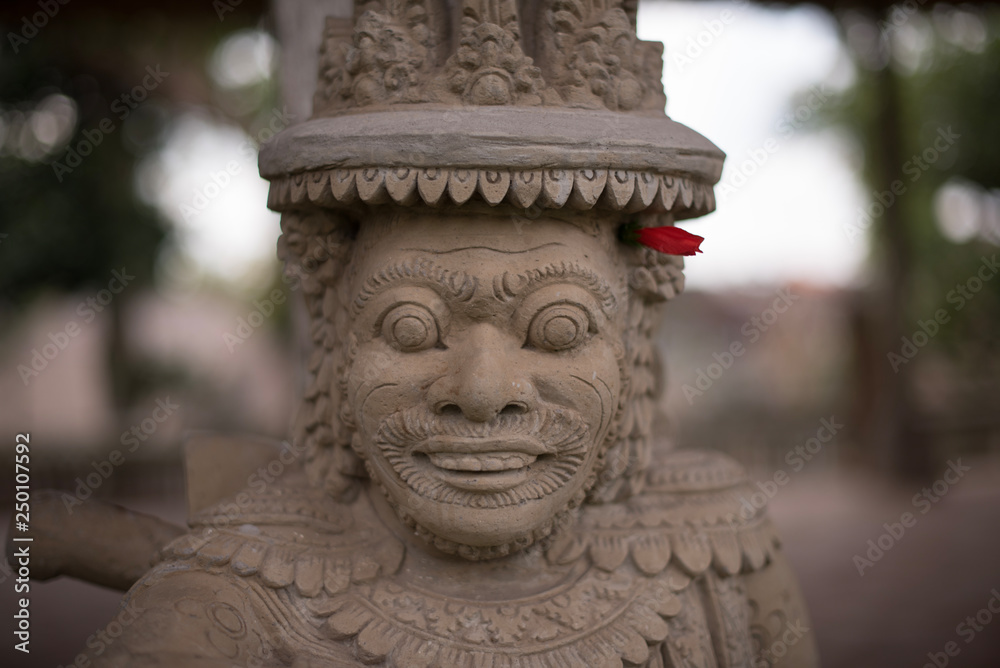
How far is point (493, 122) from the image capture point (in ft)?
5.79

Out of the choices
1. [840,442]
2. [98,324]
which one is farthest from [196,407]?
[840,442]

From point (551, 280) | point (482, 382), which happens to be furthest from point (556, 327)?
point (482, 382)

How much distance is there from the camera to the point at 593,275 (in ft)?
6.29

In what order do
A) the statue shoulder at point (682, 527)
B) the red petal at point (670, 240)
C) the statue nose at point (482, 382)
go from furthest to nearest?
the statue shoulder at point (682, 527)
the red petal at point (670, 240)
the statue nose at point (482, 382)

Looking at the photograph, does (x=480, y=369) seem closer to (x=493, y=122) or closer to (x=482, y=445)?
(x=482, y=445)

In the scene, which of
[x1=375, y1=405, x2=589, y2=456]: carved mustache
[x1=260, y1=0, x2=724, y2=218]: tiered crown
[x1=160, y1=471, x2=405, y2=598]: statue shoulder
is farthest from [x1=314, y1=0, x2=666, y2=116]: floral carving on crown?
[x1=160, y1=471, x2=405, y2=598]: statue shoulder

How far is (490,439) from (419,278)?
40 cm

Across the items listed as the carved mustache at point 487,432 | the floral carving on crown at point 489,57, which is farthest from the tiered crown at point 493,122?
the carved mustache at point 487,432

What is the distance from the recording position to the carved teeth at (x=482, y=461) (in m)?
1.82

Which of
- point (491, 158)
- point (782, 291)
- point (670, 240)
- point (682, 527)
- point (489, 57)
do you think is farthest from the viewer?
point (782, 291)

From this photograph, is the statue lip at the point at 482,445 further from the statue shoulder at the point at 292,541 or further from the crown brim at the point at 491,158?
the crown brim at the point at 491,158

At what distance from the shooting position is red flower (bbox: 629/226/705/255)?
199 cm

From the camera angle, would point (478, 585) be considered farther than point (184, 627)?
Yes

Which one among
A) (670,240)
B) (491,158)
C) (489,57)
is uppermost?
(489,57)
